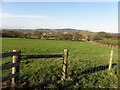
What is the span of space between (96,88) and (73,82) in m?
1.12

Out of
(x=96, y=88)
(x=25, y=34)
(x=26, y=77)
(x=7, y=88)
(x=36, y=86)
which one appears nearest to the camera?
(x=7, y=88)

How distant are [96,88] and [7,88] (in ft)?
13.0

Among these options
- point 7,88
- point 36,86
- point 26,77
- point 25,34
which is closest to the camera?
point 7,88

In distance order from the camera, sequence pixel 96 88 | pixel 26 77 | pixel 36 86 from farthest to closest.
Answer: pixel 26 77, pixel 96 88, pixel 36 86

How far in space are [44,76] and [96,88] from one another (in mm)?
2760

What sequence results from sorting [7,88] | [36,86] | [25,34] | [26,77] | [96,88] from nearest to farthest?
1. [7,88]
2. [36,86]
3. [96,88]
4. [26,77]
5. [25,34]

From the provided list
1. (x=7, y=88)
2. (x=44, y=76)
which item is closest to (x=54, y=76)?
(x=44, y=76)

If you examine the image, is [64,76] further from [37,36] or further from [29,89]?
[37,36]

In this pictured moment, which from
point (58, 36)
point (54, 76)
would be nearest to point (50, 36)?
point (58, 36)

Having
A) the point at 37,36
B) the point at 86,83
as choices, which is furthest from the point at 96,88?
→ the point at 37,36

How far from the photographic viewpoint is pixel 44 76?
11477 millimetres

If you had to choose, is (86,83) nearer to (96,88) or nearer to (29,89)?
(96,88)

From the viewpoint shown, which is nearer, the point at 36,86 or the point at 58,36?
the point at 36,86

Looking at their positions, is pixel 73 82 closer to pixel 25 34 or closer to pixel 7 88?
pixel 7 88
